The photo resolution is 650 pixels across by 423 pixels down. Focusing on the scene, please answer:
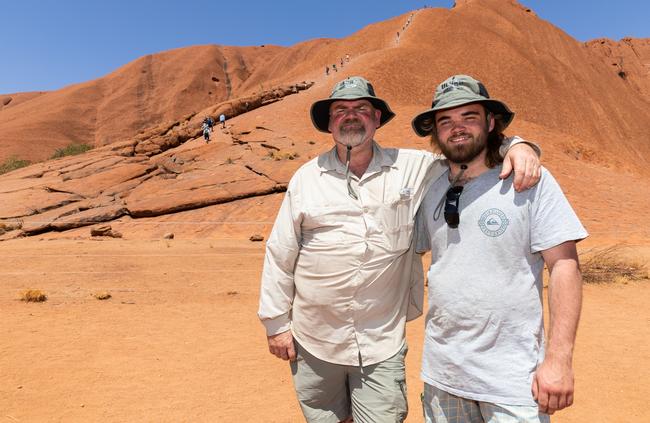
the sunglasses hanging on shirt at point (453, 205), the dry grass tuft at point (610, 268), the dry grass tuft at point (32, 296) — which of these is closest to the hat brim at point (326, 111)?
the sunglasses hanging on shirt at point (453, 205)

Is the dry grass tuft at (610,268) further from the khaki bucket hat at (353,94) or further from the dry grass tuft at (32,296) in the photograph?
the dry grass tuft at (32,296)

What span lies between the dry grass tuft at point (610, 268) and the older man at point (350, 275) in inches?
345

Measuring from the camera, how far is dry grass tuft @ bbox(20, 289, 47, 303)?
789 cm

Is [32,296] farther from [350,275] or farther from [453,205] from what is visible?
[453,205]

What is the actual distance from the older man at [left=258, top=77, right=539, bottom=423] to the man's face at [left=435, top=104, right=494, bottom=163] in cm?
20

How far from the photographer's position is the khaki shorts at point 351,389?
238cm

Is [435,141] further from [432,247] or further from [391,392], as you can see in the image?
[391,392]

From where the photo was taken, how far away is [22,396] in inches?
179

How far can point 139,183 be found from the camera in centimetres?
2184

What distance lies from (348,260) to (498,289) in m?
0.78

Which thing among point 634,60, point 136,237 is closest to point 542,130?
point 136,237

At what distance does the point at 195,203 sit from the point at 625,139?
40.0 metres

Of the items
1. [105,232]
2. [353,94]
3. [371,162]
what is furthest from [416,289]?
[105,232]

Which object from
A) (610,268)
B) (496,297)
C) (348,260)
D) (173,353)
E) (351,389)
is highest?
(348,260)
